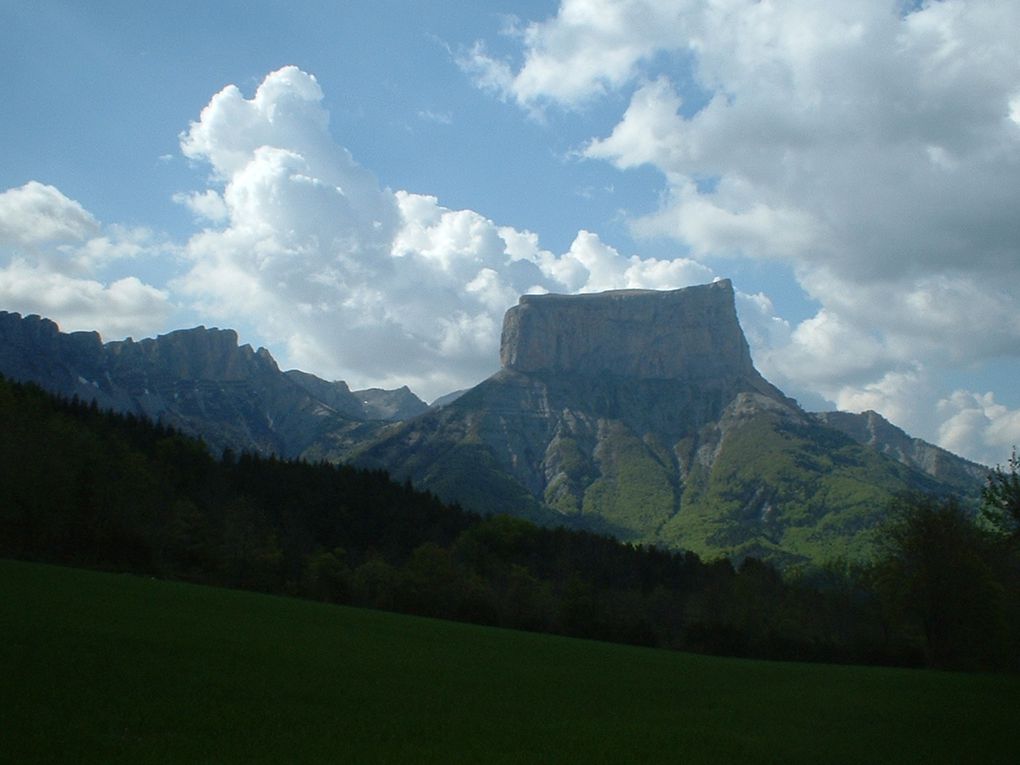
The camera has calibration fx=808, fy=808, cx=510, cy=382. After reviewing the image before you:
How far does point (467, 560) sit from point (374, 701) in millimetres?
102172

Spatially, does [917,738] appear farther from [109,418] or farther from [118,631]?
[109,418]

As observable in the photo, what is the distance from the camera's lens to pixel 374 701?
83.1 ft

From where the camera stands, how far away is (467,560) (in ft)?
413

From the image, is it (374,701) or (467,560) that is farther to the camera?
(467,560)

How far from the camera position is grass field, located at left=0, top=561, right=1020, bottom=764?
17938 mm

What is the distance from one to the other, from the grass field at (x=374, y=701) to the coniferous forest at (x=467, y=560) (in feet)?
64.5

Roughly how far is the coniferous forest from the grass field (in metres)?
19.7

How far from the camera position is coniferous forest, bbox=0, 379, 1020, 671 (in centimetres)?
6994

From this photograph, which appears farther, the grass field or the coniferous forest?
the coniferous forest

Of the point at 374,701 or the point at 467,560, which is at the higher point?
the point at 374,701

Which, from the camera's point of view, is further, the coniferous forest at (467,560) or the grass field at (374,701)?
the coniferous forest at (467,560)

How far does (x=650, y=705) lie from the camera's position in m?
32.5

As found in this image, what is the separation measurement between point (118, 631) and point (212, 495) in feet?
303

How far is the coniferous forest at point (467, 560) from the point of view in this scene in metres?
69.9
